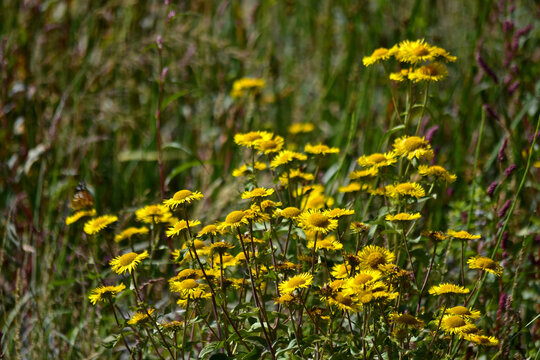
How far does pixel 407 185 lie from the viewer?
1.65 metres

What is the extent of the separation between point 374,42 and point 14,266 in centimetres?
212

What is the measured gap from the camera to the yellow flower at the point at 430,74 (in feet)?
5.78

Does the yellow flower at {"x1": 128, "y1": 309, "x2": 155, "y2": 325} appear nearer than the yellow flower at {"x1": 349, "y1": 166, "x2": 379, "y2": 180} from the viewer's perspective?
Yes

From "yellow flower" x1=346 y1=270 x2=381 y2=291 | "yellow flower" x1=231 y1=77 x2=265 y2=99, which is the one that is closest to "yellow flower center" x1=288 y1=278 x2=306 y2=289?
"yellow flower" x1=346 y1=270 x2=381 y2=291

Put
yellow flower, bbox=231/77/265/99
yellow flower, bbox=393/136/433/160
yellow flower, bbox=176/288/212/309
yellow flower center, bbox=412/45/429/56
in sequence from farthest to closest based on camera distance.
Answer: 1. yellow flower, bbox=231/77/265/99
2. yellow flower center, bbox=412/45/429/56
3. yellow flower, bbox=393/136/433/160
4. yellow flower, bbox=176/288/212/309

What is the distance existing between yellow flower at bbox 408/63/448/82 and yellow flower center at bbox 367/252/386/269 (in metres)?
0.54

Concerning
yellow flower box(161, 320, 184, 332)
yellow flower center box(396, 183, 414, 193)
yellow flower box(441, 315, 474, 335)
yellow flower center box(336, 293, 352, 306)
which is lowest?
yellow flower box(161, 320, 184, 332)

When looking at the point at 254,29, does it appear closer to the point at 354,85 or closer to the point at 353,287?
the point at 354,85

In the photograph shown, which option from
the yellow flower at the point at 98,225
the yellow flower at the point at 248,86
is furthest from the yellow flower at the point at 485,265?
the yellow flower at the point at 248,86

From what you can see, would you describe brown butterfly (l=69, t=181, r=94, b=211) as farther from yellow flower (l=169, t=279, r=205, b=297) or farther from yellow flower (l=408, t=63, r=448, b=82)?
yellow flower (l=408, t=63, r=448, b=82)

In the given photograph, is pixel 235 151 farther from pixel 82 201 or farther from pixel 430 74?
pixel 430 74

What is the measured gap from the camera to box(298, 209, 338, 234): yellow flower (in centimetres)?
149

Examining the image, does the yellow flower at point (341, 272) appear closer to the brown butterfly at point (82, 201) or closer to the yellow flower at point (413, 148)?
the yellow flower at point (413, 148)

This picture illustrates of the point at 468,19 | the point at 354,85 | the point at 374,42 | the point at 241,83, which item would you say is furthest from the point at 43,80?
the point at 468,19
